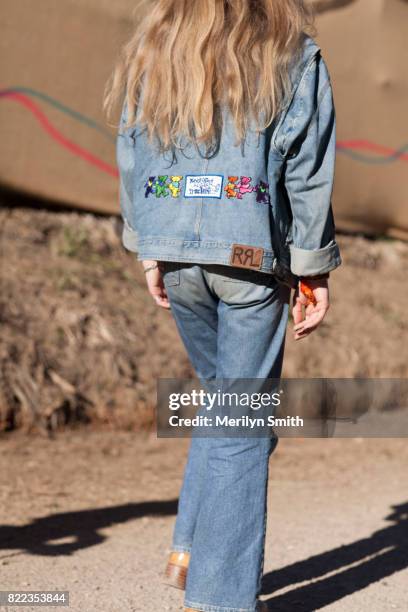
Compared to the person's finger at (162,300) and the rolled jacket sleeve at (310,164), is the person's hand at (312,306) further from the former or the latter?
the person's finger at (162,300)

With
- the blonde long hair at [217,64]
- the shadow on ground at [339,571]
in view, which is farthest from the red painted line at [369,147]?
the blonde long hair at [217,64]

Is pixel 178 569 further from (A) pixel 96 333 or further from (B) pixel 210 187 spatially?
(A) pixel 96 333

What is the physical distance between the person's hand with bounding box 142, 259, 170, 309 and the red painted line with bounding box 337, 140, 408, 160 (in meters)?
5.18

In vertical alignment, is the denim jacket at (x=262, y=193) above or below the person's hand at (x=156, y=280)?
above

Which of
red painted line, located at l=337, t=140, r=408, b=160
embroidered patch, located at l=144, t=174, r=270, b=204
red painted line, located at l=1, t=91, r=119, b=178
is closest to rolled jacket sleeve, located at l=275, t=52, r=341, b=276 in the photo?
embroidered patch, located at l=144, t=174, r=270, b=204

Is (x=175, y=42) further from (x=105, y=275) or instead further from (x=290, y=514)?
(x=105, y=275)

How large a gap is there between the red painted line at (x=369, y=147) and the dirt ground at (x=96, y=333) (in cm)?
106

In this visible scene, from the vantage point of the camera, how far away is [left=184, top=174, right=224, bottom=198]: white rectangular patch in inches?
108

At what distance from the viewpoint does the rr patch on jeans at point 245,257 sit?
2.72 meters

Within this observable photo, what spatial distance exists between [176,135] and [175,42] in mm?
264

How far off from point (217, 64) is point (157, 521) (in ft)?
7.55

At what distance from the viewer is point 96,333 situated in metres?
6.09

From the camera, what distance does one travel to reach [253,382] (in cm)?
281

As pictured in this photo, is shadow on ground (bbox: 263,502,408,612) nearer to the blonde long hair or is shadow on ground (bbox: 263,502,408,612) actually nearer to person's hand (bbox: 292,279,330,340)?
person's hand (bbox: 292,279,330,340)
